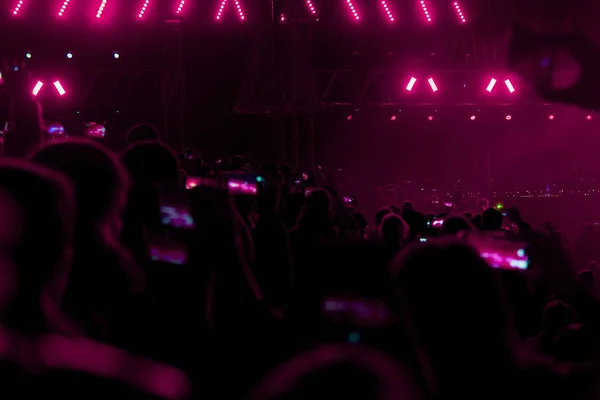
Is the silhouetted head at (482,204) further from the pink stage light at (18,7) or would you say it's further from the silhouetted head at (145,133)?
the pink stage light at (18,7)

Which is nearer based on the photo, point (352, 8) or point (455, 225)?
point (455, 225)

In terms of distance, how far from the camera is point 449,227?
5.36 m

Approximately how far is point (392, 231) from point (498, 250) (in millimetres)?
1340

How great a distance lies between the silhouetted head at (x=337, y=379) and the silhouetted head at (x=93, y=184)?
1467 millimetres

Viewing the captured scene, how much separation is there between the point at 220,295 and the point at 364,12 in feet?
37.4

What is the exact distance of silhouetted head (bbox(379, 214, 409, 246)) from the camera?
5.10 meters

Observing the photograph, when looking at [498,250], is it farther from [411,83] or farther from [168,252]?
[411,83]

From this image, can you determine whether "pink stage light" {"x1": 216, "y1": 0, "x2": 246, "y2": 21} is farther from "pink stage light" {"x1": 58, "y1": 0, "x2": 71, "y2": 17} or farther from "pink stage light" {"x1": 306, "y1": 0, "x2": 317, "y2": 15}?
"pink stage light" {"x1": 58, "y1": 0, "x2": 71, "y2": 17}

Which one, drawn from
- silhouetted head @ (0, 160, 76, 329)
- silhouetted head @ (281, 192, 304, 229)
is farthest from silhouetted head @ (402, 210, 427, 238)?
silhouetted head @ (0, 160, 76, 329)

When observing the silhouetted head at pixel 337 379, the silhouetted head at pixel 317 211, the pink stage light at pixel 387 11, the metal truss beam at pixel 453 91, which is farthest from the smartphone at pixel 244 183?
the metal truss beam at pixel 453 91

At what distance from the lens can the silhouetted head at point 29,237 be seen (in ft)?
6.31

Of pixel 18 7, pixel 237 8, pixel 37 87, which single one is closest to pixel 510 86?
pixel 237 8

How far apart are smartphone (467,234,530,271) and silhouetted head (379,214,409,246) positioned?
3.87ft

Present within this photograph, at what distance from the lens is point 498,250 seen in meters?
3.85
